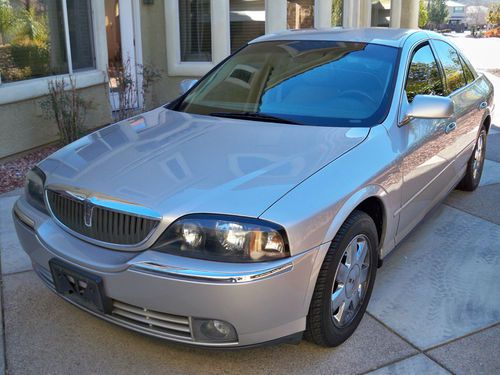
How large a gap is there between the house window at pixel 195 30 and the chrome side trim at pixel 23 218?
6.62 meters

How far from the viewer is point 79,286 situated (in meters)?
2.71

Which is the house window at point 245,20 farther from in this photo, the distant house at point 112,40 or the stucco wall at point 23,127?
the stucco wall at point 23,127

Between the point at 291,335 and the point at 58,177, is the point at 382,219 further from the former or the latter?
the point at 58,177

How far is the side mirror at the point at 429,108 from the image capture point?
3.38 metres

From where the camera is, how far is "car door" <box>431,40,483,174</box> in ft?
14.2

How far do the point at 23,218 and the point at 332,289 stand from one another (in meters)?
1.74

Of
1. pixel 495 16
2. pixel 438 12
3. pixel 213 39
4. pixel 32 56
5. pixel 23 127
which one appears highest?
pixel 438 12

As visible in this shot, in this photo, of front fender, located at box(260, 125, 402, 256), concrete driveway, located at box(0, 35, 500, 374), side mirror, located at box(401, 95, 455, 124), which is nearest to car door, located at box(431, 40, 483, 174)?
side mirror, located at box(401, 95, 455, 124)

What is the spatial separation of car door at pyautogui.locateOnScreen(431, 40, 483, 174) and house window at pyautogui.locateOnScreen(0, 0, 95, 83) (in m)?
4.72

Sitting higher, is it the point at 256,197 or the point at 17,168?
the point at 256,197

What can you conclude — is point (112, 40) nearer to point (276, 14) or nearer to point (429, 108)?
point (276, 14)

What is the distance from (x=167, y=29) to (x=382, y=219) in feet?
22.5

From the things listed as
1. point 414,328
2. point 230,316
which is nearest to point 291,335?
point 230,316

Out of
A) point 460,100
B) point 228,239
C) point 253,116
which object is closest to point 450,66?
point 460,100
